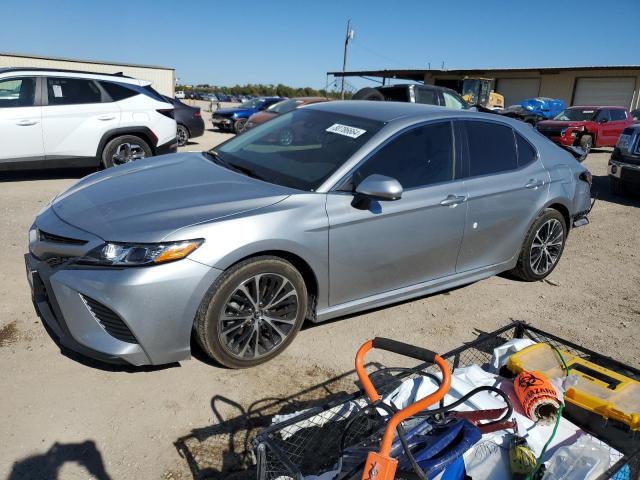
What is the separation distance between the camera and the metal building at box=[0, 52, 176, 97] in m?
21.6

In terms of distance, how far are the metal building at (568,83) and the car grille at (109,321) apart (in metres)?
32.1

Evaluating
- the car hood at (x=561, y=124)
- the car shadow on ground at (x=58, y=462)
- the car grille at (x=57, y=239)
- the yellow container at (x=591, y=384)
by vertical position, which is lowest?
the car shadow on ground at (x=58, y=462)

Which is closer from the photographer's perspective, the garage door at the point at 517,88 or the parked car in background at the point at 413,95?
the parked car in background at the point at 413,95

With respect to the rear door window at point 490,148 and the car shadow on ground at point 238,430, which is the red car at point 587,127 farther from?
the car shadow on ground at point 238,430

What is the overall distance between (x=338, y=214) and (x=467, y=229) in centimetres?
125

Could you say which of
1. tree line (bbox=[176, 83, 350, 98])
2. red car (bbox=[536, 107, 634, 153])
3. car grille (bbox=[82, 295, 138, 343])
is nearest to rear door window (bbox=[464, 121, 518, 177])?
car grille (bbox=[82, 295, 138, 343])

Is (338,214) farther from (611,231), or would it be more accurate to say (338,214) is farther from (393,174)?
(611,231)

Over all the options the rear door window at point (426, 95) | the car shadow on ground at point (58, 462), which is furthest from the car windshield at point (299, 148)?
the rear door window at point (426, 95)

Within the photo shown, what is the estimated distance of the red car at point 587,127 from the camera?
15867 mm

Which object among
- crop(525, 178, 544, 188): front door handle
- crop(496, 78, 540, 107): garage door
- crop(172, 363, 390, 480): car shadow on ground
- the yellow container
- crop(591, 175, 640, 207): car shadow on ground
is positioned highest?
crop(496, 78, 540, 107): garage door

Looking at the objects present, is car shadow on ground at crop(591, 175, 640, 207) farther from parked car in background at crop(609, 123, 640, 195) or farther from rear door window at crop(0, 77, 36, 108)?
rear door window at crop(0, 77, 36, 108)

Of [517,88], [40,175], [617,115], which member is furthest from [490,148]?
[517,88]

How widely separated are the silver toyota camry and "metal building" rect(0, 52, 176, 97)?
16682 millimetres

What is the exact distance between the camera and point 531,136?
4.74 metres
